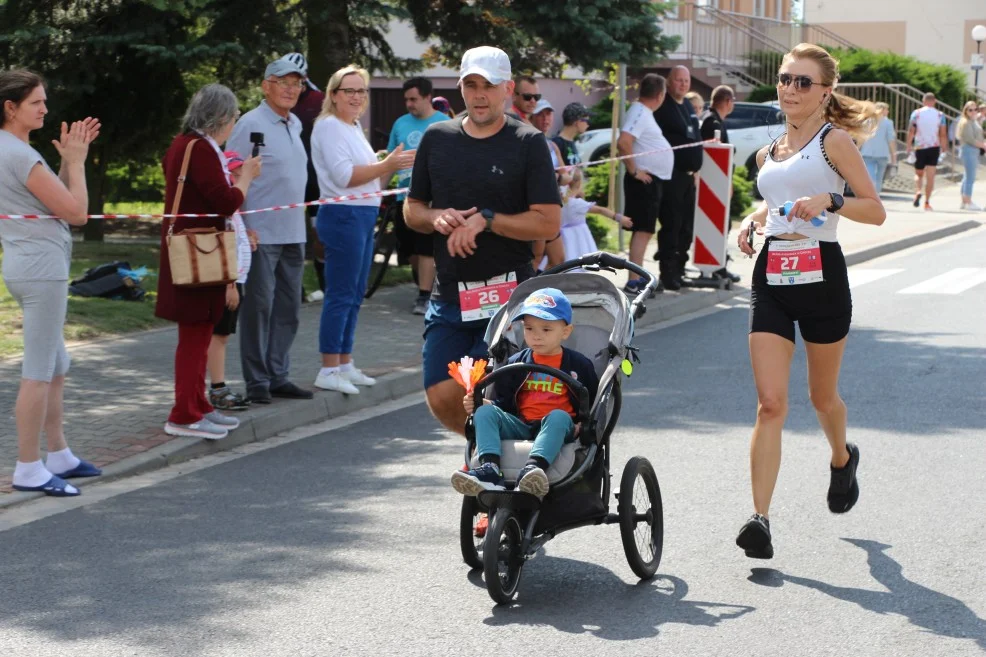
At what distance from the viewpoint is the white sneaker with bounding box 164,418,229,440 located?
27.0ft

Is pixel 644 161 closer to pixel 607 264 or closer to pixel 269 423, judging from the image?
pixel 269 423

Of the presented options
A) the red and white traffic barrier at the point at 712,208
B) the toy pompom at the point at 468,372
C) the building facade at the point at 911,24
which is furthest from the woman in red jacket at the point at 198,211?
the building facade at the point at 911,24

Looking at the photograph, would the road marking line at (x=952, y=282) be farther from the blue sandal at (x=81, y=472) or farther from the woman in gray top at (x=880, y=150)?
the blue sandal at (x=81, y=472)

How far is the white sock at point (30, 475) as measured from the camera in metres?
7.06

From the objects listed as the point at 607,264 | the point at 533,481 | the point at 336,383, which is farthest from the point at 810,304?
the point at 336,383

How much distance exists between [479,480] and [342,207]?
14.0ft

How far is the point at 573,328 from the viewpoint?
20.1 feet

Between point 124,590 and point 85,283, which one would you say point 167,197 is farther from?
point 85,283

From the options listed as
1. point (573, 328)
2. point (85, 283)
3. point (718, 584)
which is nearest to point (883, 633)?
point (718, 584)

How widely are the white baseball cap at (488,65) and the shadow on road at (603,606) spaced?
1.98 metres

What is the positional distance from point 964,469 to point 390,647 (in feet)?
12.5

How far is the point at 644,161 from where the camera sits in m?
14.0

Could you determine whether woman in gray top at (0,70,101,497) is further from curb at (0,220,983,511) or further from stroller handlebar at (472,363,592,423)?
stroller handlebar at (472,363,592,423)

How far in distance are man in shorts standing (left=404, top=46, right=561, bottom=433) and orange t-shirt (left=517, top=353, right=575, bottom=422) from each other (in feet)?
1.93
